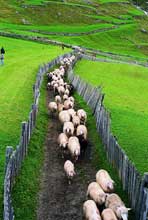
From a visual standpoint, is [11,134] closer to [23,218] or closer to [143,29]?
[23,218]

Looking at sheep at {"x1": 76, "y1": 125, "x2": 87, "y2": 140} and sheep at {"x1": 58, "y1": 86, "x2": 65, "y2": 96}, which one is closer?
sheep at {"x1": 76, "y1": 125, "x2": 87, "y2": 140}

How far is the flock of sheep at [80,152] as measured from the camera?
46.2 feet

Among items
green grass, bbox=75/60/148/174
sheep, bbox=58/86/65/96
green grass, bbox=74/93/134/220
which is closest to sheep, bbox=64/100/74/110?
green grass, bbox=74/93/134/220

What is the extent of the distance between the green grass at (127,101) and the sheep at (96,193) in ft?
8.80

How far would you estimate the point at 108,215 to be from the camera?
13805 millimetres

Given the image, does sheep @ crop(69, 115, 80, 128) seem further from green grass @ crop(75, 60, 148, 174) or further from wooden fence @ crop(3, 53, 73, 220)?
wooden fence @ crop(3, 53, 73, 220)

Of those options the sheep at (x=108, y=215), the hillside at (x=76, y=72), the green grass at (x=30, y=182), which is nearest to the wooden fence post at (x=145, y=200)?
the sheep at (x=108, y=215)

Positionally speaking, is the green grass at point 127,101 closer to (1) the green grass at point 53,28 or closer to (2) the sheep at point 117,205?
(2) the sheep at point 117,205

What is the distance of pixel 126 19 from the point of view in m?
136

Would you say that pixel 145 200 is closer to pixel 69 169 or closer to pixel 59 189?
pixel 59 189

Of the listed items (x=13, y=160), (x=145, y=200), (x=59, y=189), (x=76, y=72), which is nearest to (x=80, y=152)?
(x=59, y=189)

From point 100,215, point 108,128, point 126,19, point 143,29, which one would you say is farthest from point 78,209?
point 126,19

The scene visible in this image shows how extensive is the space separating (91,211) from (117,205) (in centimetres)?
85

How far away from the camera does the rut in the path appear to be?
1527cm
